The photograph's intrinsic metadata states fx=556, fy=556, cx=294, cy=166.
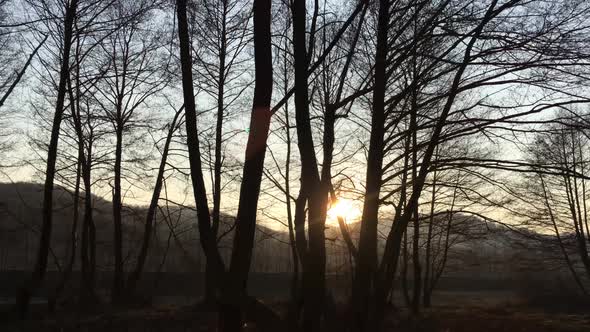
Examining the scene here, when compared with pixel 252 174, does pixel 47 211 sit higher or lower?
higher

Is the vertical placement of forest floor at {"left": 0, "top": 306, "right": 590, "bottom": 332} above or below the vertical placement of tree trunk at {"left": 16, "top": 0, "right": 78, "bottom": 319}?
below

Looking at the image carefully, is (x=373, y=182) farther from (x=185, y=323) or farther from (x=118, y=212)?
(x=118, y=212)

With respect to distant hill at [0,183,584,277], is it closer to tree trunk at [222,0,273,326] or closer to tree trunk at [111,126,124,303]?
tree trunk at [111,126,124,303]

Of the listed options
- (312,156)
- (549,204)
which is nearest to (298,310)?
(312,156)

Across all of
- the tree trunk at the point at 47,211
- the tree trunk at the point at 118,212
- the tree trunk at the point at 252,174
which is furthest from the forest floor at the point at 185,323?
the tree trunk at the point at 118,212

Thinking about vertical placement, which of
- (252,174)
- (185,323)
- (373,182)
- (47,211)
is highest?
(373,182)

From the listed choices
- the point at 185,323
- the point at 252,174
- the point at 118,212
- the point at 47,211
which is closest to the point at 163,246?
the point at 118,212

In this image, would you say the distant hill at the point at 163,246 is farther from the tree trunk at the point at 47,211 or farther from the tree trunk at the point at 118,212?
the tree trunk at the point at 47,211

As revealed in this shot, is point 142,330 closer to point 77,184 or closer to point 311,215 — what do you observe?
point 311,215

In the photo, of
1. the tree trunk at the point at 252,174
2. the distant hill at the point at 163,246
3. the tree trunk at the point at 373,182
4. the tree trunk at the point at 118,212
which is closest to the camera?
the tree trunk at the point at 252,174

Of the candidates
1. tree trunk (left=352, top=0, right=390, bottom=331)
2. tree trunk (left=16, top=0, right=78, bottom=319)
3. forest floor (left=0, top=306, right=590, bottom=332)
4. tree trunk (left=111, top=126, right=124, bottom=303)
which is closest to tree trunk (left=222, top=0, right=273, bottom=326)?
tree trunk (left=352, top=0, right=390, bottom=331)

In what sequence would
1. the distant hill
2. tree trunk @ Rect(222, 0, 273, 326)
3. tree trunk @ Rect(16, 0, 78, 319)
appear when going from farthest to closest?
the distant hill
tree trunk @ Rect(16, 0, 78, 319)
tree trunk @ Rect(222, 0, 273, 326)

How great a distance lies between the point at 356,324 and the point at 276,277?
36.9 metres

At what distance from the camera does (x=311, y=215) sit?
25.4 ft
